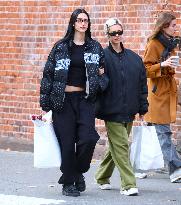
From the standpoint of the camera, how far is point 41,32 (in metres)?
13.0

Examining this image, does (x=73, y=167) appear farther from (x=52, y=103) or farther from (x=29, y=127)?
(x=29, y=127)

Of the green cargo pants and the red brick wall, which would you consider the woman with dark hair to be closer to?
the green cargo pants

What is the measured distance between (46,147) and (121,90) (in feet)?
3.23

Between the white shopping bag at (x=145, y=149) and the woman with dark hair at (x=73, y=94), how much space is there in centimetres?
74

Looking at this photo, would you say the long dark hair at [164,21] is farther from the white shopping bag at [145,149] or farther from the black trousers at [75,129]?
the black trousers at [75,129]

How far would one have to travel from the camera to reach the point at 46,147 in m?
9.09

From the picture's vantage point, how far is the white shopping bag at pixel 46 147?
909 cm

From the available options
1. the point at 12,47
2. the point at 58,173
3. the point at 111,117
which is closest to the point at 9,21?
the point at 12,47

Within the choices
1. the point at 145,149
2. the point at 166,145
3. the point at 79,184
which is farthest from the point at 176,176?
→ the point at 79,184

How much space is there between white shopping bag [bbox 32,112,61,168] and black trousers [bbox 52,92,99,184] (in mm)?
71

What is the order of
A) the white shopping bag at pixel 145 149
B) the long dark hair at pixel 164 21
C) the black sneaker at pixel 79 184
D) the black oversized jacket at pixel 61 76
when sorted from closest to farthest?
the black oversized jacket at pixel 61 76 → the black sneaker at pixel 79 184 → the white shopping bag at pixel 145 149 → the long dark hair at pixel 164 21

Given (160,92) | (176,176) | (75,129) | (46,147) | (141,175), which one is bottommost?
(141,175)

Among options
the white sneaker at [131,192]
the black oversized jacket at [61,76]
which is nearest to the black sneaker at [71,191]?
the white sneaker at [131,192]

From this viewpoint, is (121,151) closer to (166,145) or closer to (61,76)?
(61,76)
